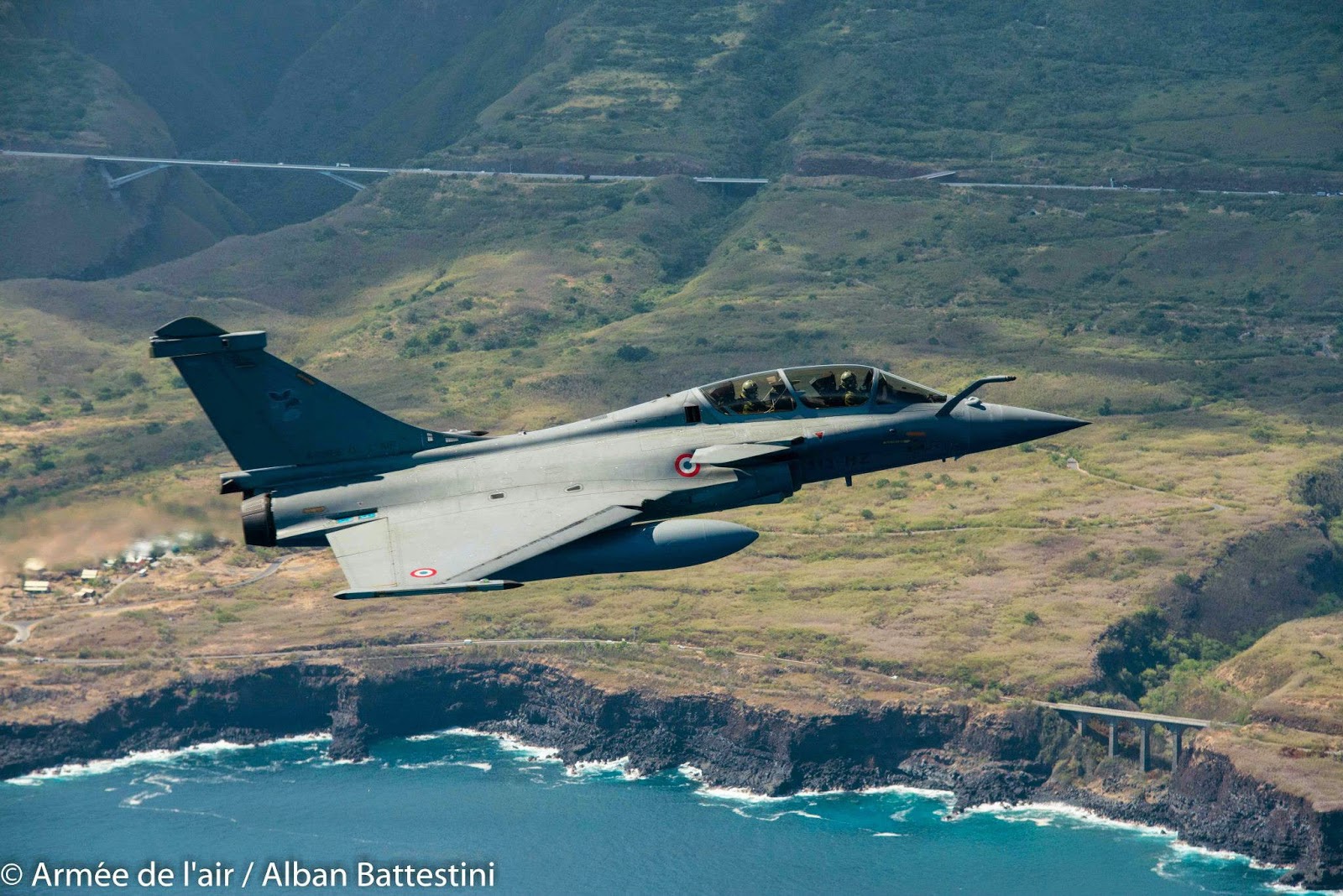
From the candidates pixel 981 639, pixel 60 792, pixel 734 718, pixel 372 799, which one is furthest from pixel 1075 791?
pixel 60 792

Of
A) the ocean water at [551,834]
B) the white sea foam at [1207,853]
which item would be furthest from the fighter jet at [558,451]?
the white sea foam at [1207,853]

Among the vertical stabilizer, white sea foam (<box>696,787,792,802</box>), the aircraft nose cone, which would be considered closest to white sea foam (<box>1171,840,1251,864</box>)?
white sea foam (<box>696,787,792,802</box>)

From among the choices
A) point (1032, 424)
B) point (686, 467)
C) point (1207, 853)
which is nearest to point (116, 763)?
point (1207, 853)

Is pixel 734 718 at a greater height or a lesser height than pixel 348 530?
lesser

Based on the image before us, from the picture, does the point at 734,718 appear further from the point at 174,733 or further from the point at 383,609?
the point at 174,733

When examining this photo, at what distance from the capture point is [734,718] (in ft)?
487

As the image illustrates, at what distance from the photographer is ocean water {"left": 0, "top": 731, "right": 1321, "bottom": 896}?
131625 mm

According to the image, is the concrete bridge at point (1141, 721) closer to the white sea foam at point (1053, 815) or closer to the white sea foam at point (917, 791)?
the white sea foam at point (1053, 815)

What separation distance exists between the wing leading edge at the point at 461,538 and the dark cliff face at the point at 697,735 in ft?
287

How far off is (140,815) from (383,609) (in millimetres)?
31907

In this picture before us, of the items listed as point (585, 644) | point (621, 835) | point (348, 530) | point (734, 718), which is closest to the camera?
point (348, 530)

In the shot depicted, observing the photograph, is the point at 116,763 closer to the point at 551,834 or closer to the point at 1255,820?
the point at 551,834

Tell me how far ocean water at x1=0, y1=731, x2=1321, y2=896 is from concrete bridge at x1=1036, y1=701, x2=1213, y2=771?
7.81 meters

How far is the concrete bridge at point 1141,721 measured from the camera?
471ft
